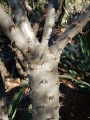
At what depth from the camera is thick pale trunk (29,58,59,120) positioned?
1213mm

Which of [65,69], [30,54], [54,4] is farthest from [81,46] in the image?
[30,54]

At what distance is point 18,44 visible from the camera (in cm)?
106

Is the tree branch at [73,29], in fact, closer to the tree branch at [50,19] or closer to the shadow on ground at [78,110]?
the tree branch at [50,19]

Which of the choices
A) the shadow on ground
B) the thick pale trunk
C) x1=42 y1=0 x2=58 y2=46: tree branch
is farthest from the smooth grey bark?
the shadow on ground

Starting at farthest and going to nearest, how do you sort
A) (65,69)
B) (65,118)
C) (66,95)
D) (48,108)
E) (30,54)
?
(65,69)
(66,95)
(65,118)
(48,108)
(30,54)

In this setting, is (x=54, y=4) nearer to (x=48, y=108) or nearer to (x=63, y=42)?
(x=63, y=42)

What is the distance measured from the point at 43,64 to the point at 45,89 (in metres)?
0.16

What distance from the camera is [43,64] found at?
1.20 m

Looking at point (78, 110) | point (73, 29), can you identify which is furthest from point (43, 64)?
point (78, 110)

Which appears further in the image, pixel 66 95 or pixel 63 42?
pixel 66 95

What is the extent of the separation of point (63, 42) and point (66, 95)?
203 centimetres

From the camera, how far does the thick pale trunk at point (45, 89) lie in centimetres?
121

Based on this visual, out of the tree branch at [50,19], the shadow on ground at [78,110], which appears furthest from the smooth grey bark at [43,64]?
the shadow on ground at [78,110]

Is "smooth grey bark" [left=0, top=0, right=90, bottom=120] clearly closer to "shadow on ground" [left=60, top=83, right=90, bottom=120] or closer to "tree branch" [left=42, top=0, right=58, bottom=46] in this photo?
"tree branch" [left=42, top=0, right=58, bottom=46]
